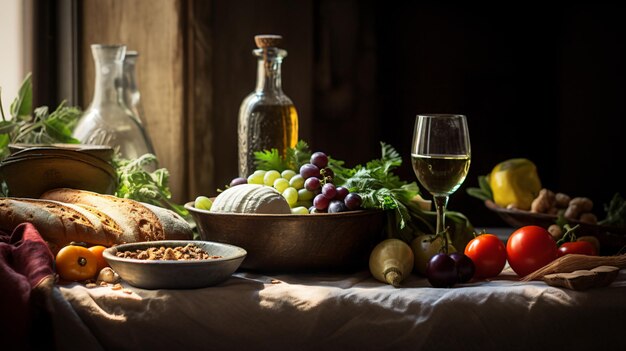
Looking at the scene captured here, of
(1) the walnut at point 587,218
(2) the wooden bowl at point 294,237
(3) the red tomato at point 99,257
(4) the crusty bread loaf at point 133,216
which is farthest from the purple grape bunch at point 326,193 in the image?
(1) the walnut at point 587,218

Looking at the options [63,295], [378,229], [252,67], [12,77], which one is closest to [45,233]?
[63,295]

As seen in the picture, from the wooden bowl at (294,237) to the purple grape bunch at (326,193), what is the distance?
0.02 meters

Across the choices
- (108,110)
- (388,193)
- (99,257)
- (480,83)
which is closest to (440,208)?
(388,193)

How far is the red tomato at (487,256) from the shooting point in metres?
1.30

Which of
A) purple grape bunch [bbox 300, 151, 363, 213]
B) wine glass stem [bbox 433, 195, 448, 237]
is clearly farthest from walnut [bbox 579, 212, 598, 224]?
purple grape bunch [bbox 300, 151, 363, 213]

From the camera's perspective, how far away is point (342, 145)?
284cm

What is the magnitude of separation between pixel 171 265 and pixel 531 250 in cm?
56

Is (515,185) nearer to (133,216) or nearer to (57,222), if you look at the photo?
(133,216)

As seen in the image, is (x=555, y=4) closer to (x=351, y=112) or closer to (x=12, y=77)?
(x=351, y=112)

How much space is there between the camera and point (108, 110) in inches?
72.9

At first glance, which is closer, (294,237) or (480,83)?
(294,237)

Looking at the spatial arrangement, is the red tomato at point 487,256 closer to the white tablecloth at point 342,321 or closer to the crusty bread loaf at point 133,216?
the white tablecloth at point 342,321

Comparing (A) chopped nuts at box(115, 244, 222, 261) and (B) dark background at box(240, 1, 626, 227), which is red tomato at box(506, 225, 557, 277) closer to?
(A) chopped nuts at box(115, 244, 222, 261)

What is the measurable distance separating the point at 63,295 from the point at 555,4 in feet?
6.85
